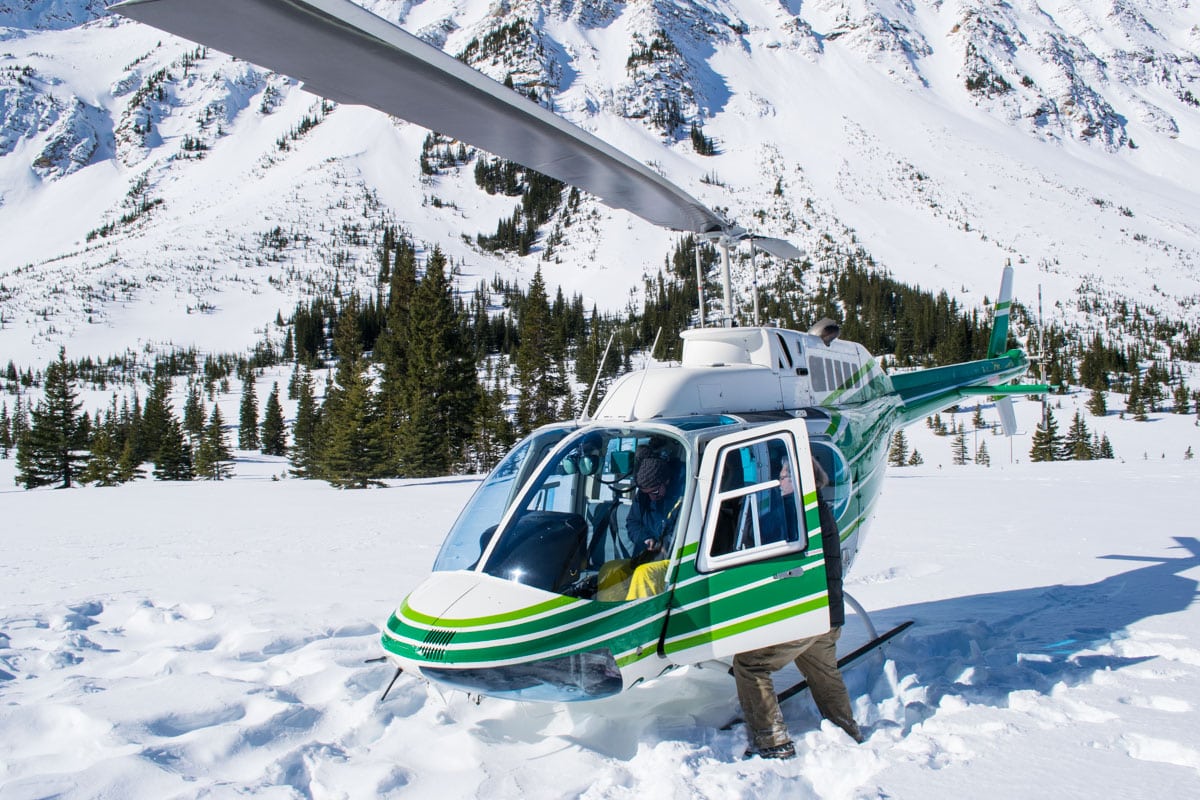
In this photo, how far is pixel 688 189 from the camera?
124625mm

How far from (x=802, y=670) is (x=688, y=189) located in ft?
416

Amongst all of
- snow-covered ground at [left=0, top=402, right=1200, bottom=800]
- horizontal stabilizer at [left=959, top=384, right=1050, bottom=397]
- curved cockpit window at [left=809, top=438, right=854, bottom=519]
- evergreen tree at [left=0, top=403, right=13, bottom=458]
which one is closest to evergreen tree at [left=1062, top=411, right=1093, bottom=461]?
horizontal stabilizer at [left=959, top=384, right=1050, bottom=397]

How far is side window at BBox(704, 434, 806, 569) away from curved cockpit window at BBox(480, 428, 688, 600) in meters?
0.24

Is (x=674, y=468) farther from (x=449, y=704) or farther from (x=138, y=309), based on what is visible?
(x=138, y=309)

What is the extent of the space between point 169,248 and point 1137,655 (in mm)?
149082

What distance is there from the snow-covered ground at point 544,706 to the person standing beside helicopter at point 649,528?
0.82 metres

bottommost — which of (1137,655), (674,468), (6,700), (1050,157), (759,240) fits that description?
(1137,655)

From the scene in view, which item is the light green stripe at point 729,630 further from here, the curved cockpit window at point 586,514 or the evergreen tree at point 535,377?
the evergreen tree at point 535,377

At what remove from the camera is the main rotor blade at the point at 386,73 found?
2318 millimetres

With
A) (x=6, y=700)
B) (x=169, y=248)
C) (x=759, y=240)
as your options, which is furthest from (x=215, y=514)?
(x=169, y=248)

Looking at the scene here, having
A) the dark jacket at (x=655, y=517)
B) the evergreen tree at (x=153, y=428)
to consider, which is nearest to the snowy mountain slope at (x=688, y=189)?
the evergreen tree at (x=153, y=428)

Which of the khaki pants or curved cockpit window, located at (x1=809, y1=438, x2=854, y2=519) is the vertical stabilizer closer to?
curved cockpit window, located at (x1=809, y1=438, x2=854, y2=519)

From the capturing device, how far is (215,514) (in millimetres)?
12750

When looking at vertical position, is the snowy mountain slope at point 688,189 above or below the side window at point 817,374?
above
